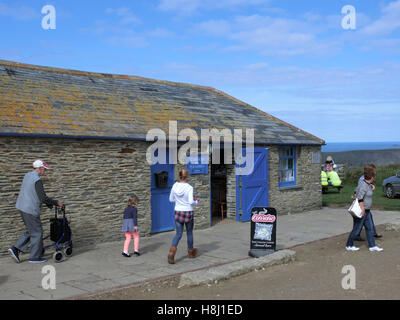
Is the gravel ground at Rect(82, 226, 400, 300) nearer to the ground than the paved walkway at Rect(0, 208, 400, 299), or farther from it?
farther from it

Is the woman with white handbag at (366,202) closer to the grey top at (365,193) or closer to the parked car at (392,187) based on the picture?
the grey top at (365,193)

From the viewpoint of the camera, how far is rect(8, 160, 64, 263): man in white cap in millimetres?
8531

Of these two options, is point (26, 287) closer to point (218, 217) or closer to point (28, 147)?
point (28, 147)

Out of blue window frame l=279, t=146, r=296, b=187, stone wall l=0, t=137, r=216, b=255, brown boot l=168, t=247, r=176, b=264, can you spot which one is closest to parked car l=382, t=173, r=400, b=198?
blue window frame l=279, t=146, r=296, b=187

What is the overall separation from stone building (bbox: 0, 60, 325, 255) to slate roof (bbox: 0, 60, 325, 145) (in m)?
0.03

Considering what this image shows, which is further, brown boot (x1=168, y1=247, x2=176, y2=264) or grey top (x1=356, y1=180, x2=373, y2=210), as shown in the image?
grey top (x1=356, y1=180, x2=373, y2=210)

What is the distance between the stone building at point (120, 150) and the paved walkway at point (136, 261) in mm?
764

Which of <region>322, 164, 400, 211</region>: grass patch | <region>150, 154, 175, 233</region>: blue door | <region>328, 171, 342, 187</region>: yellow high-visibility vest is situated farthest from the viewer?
<region>328, 171, 342, 187</region>: yellow high-visibility vest

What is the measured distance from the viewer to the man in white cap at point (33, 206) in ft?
28.0

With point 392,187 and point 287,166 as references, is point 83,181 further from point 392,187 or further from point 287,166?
point 392,187

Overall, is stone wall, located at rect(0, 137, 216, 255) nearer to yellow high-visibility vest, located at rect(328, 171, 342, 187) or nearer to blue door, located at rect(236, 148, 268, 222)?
blue door, located at rect(236, 148, 268, 222)

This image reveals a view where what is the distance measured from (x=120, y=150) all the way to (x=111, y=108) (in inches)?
64.4

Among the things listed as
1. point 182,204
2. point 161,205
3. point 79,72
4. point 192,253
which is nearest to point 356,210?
point 192,253

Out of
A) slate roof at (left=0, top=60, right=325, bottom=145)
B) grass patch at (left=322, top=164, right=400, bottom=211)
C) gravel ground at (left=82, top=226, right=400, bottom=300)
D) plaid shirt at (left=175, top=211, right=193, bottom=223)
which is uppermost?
slate roof at (left=0, top=60, right=325, bottom=145)
